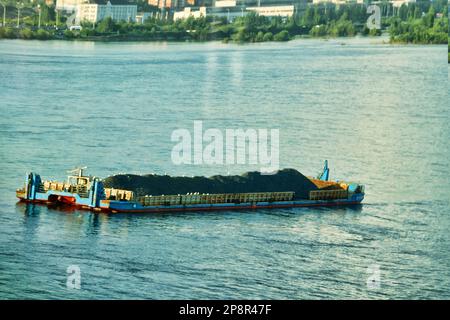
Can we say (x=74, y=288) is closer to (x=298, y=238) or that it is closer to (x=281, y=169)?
→ (x=298, y=238)

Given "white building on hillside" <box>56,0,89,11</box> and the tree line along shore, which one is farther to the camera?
"white building on hillside" <box>56,0,89,11</box>

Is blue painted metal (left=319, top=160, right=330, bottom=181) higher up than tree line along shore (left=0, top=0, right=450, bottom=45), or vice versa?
tree line along shore (left=0, top=0, right=450, bottom=45)

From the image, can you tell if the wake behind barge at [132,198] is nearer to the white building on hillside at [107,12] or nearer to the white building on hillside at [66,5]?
the white building on hillside at [107,12]

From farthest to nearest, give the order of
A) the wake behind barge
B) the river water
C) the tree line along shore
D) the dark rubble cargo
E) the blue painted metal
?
the tree line along shore
the blue painted metal
the dark rubble cargo
the wake behind barge
the river water

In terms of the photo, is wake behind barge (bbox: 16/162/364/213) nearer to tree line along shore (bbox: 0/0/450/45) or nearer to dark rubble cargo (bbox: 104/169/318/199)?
dark rubble cargo (bbox: 104/169/318/199)

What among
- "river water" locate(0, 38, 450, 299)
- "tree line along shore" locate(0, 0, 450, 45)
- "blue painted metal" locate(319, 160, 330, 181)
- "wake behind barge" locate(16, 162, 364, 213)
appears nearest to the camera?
"river water" locate(0, 38, 450, 299)

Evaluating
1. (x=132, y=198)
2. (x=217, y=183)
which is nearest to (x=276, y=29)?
(x=217, y=183)

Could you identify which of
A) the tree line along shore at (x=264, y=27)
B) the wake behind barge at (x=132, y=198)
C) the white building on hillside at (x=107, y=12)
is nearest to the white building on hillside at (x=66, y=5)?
the tree line along shore at (x=264, y=27)

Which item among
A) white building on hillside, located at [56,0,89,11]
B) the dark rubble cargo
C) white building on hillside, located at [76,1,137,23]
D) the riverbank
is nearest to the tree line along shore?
the riverbank

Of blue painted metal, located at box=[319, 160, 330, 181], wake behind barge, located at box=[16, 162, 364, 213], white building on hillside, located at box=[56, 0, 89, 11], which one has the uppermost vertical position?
white building on hillside, located at box=[56, 0, 89, 11]
